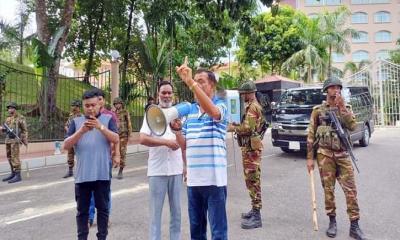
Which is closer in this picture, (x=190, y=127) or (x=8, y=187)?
(x=190, y=127)

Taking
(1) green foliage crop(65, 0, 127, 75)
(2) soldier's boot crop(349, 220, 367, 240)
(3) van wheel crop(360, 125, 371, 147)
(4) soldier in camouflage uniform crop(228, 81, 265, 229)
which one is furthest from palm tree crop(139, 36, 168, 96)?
(2) soldier's boot crop(349, 220, 367, 240)

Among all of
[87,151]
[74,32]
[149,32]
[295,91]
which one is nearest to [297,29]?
[149,32]

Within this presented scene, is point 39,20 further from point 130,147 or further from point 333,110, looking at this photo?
point 333,110

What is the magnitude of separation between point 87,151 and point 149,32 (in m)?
17.3

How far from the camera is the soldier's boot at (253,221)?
16.0ft

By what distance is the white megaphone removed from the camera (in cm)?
288

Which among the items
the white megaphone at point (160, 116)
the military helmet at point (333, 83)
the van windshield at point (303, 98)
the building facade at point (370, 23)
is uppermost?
the building facade at point (370, 23)

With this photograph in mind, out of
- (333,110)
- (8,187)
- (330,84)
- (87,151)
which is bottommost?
(8,187)

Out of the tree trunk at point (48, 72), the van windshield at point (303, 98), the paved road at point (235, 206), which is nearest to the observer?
the paved road at point (235, 206)

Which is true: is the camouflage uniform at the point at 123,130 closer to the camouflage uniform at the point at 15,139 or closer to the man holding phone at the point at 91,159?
the camouflage uniform at the point at 15,139

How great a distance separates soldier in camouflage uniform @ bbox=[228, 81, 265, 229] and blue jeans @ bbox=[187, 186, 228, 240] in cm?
185

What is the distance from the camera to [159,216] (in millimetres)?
3787

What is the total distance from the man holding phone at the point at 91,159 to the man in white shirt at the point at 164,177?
0.50 meters

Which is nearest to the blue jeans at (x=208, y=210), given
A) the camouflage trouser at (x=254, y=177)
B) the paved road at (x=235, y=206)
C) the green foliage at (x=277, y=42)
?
the paved road at (x=235, y=206)
